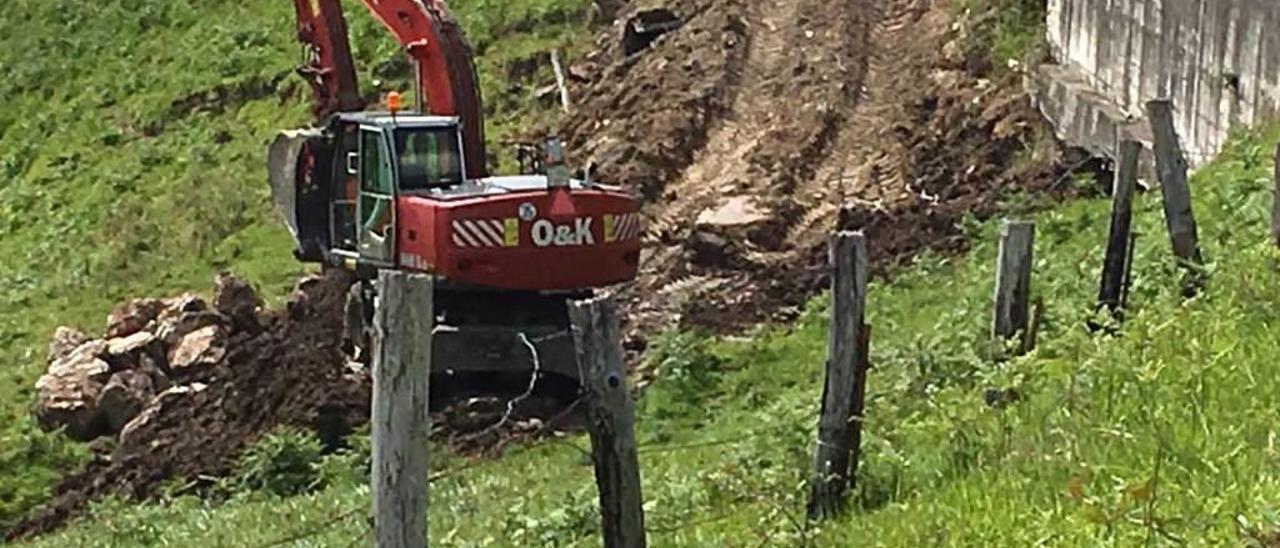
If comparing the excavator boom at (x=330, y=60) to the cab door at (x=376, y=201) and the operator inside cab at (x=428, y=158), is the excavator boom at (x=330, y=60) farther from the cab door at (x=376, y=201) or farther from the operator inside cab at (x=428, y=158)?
the operator inside cab at (x=428, y=158)

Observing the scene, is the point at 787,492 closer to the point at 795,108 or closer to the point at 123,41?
the point at 795,108

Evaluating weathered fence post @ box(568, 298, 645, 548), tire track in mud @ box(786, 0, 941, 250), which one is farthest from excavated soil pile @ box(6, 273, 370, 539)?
weathered fence post @ box(568, 298, 645, 548)

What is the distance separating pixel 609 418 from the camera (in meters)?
7.08

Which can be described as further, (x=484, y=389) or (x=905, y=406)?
(x=484, y=389)

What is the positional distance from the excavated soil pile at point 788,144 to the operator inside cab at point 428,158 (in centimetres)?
312

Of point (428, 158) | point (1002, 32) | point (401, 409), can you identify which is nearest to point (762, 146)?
point (1002, 32)

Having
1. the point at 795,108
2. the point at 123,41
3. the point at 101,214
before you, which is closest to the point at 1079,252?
the point at 795,108

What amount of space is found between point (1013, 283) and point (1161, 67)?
9702 millimetres

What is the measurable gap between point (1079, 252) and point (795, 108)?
10.1 m

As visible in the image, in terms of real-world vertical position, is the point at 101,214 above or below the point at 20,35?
below

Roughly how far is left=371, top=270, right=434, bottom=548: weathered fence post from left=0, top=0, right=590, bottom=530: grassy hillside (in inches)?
528

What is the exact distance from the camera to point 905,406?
1020 centimetres

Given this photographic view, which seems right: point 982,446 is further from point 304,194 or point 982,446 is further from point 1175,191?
point 304,194

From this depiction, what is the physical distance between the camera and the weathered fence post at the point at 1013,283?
31.9 ft
